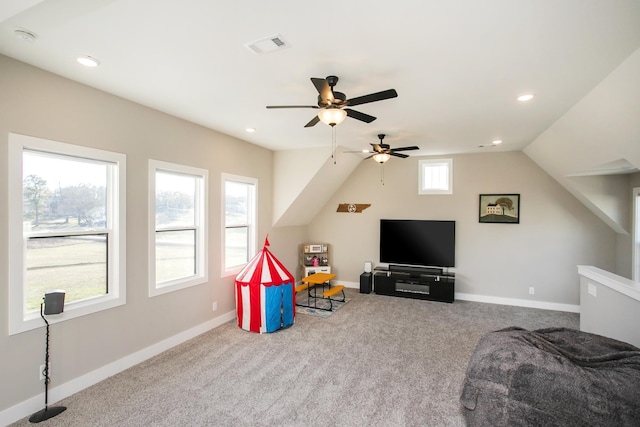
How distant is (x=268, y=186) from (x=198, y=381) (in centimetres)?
347

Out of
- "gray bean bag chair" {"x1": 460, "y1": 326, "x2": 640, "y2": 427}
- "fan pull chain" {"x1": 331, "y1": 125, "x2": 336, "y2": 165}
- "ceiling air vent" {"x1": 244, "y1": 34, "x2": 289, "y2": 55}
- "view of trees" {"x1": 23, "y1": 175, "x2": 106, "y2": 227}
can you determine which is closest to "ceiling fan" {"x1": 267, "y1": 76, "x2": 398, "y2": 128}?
"ceiling air vent" {"x1": 244, "y1": 34, "x2": 289, "y2": 55}

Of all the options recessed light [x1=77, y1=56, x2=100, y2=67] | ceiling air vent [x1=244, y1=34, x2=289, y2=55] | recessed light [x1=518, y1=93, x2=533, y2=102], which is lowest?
recessed light [x1=518, y1=93, x2=533, y2=102]

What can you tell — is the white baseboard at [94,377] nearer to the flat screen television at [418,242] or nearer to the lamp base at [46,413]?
the lamp base at [46,413]

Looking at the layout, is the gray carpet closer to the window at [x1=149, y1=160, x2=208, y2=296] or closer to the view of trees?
the window at [x1=149, y1=160, x2=208, y2=296]

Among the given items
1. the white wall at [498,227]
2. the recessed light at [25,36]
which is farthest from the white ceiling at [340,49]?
the white wall at [498,227]

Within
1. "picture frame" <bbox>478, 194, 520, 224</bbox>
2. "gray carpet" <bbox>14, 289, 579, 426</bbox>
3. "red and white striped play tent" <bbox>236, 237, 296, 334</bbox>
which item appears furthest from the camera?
"picture frame" <bbox>478, 194, 520, 224</bbox>

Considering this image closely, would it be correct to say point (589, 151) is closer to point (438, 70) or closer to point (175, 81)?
point (438, 70)

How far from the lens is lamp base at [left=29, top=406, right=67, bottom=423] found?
245cm

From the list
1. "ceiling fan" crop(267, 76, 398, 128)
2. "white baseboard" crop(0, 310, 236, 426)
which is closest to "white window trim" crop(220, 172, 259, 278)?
"white baseboard" crop(0, 310, 236, 426)

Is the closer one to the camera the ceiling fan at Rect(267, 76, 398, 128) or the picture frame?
the ceiling fan at Rect(267, 76, 398, 128)

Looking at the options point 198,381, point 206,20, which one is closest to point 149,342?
point 198,381

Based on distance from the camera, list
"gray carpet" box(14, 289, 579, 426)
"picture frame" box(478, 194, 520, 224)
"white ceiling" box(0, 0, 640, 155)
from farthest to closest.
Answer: "picture frame" box(478, 194, 520, 224) < "gray carpet" box(14, 289, 579, 426) < "white ceiling" box(0, 0, 640, 155)

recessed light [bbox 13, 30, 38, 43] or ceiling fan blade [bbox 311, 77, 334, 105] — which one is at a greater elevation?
recessed light [bbox 13, 30, 38, 43]

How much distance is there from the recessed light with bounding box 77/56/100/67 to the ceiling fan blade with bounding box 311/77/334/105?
5.80 feet
